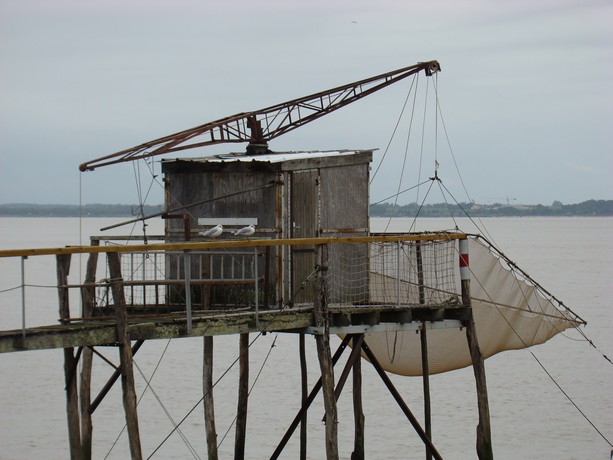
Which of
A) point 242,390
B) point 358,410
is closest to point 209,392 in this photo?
point 242,390

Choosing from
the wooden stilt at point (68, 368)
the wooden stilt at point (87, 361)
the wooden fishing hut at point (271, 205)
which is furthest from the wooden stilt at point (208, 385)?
the wooden stilt at point (68, 368)

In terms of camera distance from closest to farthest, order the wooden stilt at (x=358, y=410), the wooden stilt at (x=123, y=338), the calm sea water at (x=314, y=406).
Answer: the wooden stilt at (x=123, y=338) → the wooden stilt at (x=358, y=410) → the calm sea water at (x=314, y=406)

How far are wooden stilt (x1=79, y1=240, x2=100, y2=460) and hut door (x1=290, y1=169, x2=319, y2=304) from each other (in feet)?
11.0

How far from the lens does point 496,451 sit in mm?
29531

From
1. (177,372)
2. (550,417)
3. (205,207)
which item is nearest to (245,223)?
(205,207)

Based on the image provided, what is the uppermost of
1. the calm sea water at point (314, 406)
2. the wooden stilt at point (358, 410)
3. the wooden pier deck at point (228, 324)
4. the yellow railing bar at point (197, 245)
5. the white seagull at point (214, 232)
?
the white seagull at point (214, 232)

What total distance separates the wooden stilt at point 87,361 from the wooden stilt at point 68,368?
39 cm

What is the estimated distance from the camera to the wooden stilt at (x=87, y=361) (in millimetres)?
18984

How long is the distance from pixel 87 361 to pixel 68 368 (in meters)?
2.37

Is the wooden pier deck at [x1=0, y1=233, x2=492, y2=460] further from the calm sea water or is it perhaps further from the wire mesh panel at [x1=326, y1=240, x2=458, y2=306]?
the calm sea water

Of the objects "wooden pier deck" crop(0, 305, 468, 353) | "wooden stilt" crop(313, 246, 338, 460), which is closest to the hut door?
"wooden pier deck" crop(0, 305, 468, 353)

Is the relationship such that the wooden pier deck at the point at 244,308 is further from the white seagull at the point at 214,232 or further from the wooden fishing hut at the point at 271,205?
the white seagull at the point at 214,232

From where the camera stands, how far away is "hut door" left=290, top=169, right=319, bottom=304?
65.2 feet

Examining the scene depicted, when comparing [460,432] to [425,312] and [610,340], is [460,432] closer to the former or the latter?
[425,312]
